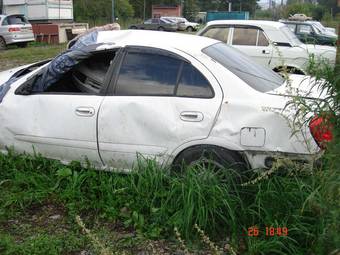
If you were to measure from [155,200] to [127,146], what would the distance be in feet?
2.01

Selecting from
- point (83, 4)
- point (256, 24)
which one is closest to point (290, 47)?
point (256, 24)

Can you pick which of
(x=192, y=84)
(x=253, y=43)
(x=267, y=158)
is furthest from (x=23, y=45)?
(x=267, y=158)

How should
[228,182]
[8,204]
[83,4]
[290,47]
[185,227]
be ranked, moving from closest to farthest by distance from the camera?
[185,227]
[228,182]
[8,204]
[290,47]
[83,4]

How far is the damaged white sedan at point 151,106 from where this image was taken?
3.77m

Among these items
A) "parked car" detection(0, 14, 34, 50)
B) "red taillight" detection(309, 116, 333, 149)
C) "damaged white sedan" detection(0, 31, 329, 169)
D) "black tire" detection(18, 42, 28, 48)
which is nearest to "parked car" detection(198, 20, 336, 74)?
"damaged white sedan" detection(0, 31, 329, 169)

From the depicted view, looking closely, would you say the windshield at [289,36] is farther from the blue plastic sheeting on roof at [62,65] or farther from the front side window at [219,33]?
the blue plastic sheeting on roof at [62,65]

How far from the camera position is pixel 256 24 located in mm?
9773

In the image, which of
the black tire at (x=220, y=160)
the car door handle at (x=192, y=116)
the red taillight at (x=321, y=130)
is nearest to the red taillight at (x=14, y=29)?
the car door handle at (x=192, y=116)

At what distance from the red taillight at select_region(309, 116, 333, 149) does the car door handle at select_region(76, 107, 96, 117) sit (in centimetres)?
196

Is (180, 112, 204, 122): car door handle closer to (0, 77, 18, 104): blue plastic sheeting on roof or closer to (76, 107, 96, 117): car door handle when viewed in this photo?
(76, 107, 96, 117): car door handle

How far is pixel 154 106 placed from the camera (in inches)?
157

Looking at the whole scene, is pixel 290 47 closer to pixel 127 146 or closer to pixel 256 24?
pixel 256 24

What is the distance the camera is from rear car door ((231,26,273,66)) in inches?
384
